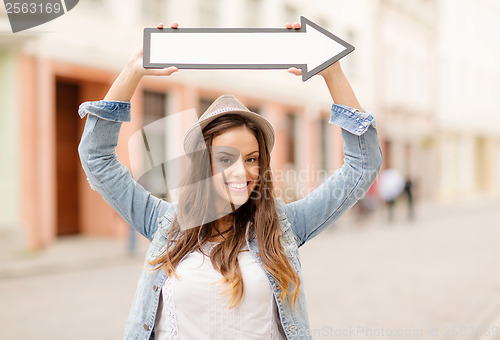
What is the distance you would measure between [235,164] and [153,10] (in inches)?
491

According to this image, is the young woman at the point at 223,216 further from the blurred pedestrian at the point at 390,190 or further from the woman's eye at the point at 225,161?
the blurred pedestrian at the point at 390,190

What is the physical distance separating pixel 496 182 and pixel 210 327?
3873cm

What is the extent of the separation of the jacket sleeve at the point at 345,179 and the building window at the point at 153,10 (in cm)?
1215

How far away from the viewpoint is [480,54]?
33.7 metres

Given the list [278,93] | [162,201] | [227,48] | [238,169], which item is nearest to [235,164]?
[238,169]

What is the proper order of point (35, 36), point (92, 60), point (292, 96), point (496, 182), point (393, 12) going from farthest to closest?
point (496, 182), point (393, 12), point (292, 96), point (92, 60), point (35, 36)

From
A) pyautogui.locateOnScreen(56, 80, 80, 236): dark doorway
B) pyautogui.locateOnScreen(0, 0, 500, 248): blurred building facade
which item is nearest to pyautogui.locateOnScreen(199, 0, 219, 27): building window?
pyautogui.locateOnScreen(0, 0, 500, 248): blurred building facade

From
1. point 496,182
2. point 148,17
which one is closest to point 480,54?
point 496,182

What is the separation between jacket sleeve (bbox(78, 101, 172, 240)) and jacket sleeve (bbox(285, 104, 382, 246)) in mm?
475

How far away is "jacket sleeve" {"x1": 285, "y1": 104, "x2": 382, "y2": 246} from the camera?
1789 mm

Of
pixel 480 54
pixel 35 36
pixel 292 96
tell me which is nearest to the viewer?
pixel 35 36

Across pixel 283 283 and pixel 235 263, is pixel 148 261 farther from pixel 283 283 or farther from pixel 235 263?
pixel 283 283

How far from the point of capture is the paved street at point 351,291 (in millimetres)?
5531

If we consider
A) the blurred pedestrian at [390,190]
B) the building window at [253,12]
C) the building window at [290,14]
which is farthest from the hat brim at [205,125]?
the blurred pedestrian at [390,190]
